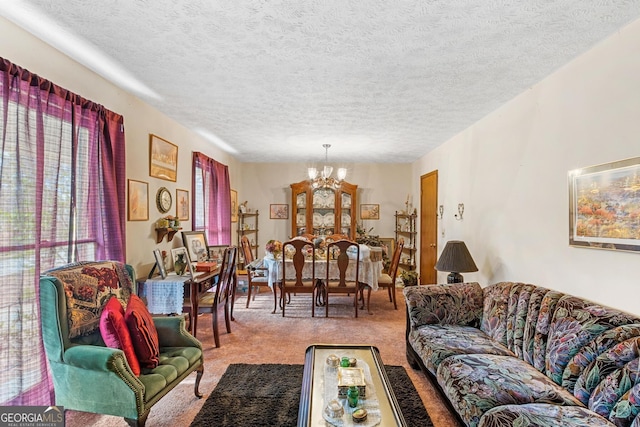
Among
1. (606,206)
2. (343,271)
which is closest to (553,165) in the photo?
(606,206)

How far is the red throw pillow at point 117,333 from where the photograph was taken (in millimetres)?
1894

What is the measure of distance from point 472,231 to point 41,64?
4335 mm

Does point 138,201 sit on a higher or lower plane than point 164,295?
higher

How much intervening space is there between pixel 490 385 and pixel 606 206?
1.33m

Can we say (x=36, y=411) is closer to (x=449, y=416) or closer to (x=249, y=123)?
(x=449, y=416)

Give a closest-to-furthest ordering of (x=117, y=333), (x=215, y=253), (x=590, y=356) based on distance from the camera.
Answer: (x=590, y=356) → (x=117, y=333) → (x=215, y=253)

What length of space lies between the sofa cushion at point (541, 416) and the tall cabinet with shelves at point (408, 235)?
503 centimetres

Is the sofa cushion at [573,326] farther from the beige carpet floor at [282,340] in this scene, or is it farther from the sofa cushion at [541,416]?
the beige carpet floor at [282,340]

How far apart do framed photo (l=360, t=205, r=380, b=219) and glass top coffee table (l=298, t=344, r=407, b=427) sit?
4.79 m

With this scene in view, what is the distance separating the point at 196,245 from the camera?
14.5 feet

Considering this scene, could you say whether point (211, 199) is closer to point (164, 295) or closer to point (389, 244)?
point (164, 295)

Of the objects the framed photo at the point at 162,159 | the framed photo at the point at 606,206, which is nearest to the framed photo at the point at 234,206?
the framed photo at the point at 162,159

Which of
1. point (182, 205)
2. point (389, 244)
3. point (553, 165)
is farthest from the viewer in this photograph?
point (389, 244)

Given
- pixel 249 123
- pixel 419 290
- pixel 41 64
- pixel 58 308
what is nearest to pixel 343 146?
pixel 249 123
